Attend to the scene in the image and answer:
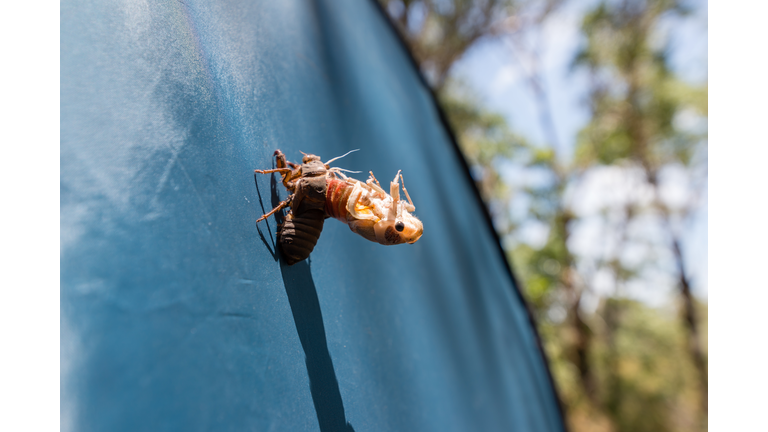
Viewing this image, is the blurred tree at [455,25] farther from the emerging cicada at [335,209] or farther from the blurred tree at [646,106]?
the emerging cicada at [335,209]

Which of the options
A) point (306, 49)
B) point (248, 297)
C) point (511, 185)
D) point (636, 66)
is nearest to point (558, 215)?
point (511, 185)

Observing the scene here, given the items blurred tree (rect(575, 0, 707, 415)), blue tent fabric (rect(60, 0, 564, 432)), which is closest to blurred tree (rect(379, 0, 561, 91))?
blurred tree (rect(575, 0, 707, 415))

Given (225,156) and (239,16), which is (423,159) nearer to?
(239,16)

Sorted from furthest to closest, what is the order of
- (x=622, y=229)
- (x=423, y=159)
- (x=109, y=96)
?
1. (x=622, y=229)
2. (x=423, y=159)
3. (x=109, y=96)

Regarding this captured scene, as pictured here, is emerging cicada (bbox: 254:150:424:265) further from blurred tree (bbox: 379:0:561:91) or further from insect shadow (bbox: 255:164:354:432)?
blurred tree (bbox: 379:0:561:91)

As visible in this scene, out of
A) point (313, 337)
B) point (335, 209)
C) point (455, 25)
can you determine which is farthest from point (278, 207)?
point (455, 25)

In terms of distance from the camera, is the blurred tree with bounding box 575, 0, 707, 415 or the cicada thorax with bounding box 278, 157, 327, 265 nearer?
the cicada thorax with bounding box 278, 157, 327, 265

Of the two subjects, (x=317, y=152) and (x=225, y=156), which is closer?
(x=225, y=156)
